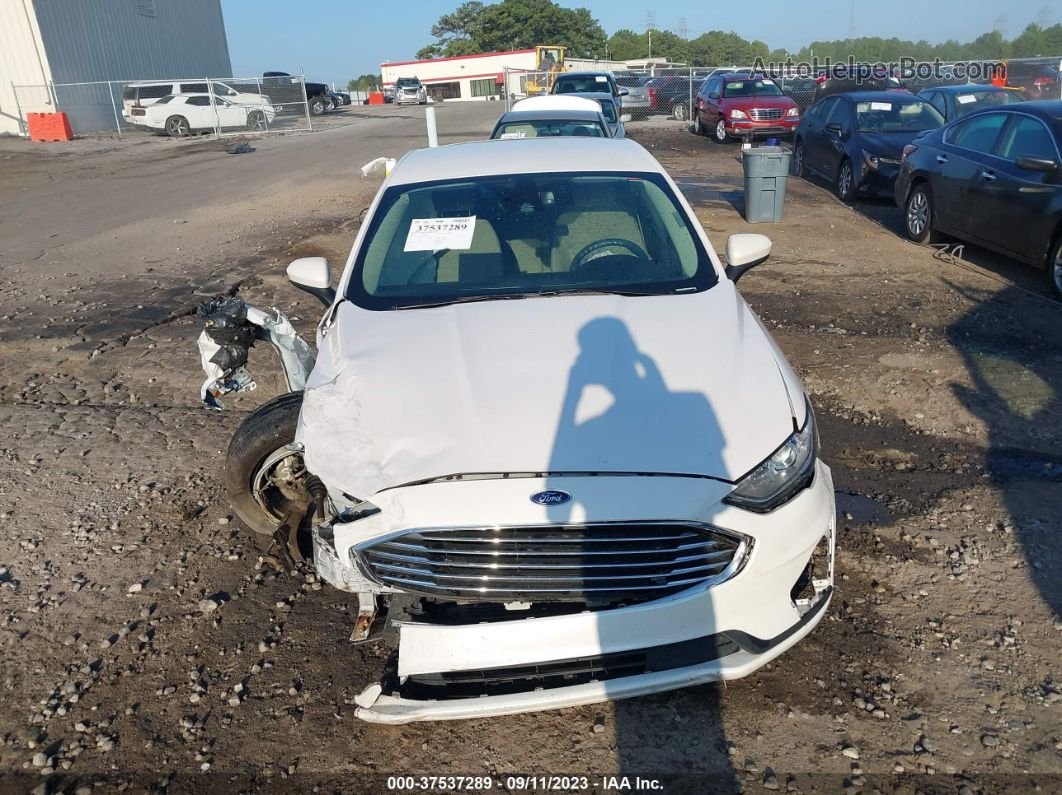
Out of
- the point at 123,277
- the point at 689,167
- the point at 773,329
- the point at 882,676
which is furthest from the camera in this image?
the point at 689,167

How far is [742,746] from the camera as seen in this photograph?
2.65 metres

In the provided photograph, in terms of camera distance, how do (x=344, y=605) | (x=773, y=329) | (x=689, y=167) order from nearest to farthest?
(x=344, y=605)
(x=773, y=329)
(x=689, y=167)

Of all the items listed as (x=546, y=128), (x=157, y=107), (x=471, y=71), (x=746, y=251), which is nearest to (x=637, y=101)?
(x=157, y=107)

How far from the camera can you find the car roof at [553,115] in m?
10.5

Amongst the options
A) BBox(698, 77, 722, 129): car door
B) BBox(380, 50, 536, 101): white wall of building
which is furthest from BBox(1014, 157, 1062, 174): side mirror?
BBox(380, 50, 536, 101): white wall of building

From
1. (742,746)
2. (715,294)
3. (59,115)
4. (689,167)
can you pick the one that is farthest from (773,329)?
(59,115)

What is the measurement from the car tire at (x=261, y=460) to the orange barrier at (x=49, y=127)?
3000 cm

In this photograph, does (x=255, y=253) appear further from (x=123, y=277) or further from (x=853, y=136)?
(x=853, y=136)

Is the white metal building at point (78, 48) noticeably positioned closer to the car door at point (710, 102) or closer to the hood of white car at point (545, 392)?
the car door at point (710, 102)

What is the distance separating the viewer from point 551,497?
8.16 ft

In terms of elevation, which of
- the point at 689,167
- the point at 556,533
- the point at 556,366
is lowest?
the point at 689,167

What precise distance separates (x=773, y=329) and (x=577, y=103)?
6.84 meters

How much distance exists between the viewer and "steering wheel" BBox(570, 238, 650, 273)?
3852 mm

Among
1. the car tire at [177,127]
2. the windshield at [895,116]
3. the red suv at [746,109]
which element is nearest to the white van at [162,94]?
the car tire at [177,127]
